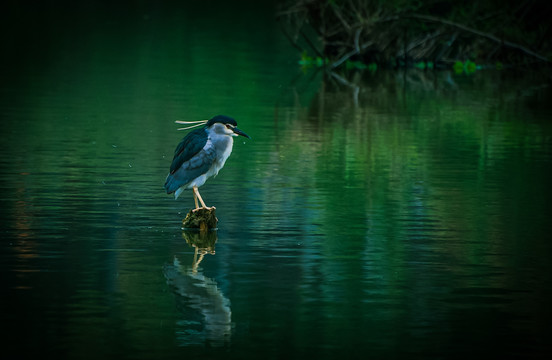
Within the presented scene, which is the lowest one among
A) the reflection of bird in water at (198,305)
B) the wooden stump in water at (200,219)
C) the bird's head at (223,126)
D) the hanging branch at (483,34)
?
the reflection of bird in water at (198,305)

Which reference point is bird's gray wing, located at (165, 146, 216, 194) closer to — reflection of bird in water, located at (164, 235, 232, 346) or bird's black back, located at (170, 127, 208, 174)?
bird's black back, located at (170, 127, 208, 174)

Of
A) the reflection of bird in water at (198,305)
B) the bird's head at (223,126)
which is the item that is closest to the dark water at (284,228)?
the reflection of bird in water at (198,305)

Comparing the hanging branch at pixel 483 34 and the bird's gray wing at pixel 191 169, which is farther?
the hanging branch at pixel 483 34

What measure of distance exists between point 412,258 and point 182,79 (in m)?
20.1

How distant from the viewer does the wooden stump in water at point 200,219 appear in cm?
1295

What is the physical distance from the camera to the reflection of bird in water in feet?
30.0

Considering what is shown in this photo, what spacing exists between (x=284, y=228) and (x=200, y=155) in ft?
3.46

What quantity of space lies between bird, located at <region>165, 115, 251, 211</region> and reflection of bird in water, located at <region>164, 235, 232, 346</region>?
4.62ft

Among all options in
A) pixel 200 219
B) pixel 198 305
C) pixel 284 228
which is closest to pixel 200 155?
pixel 200 219

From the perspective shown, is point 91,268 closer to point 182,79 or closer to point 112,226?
point 112,226

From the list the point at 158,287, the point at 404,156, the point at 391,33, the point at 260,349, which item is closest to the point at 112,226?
the point at 158,287

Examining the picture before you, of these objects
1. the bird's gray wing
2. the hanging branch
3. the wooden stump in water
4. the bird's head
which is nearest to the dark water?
the wooden stump in water

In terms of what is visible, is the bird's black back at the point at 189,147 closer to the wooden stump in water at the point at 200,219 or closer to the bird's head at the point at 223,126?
the bird's head at the point at 223,126

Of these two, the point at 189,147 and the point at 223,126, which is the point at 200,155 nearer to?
the point at 189,147
